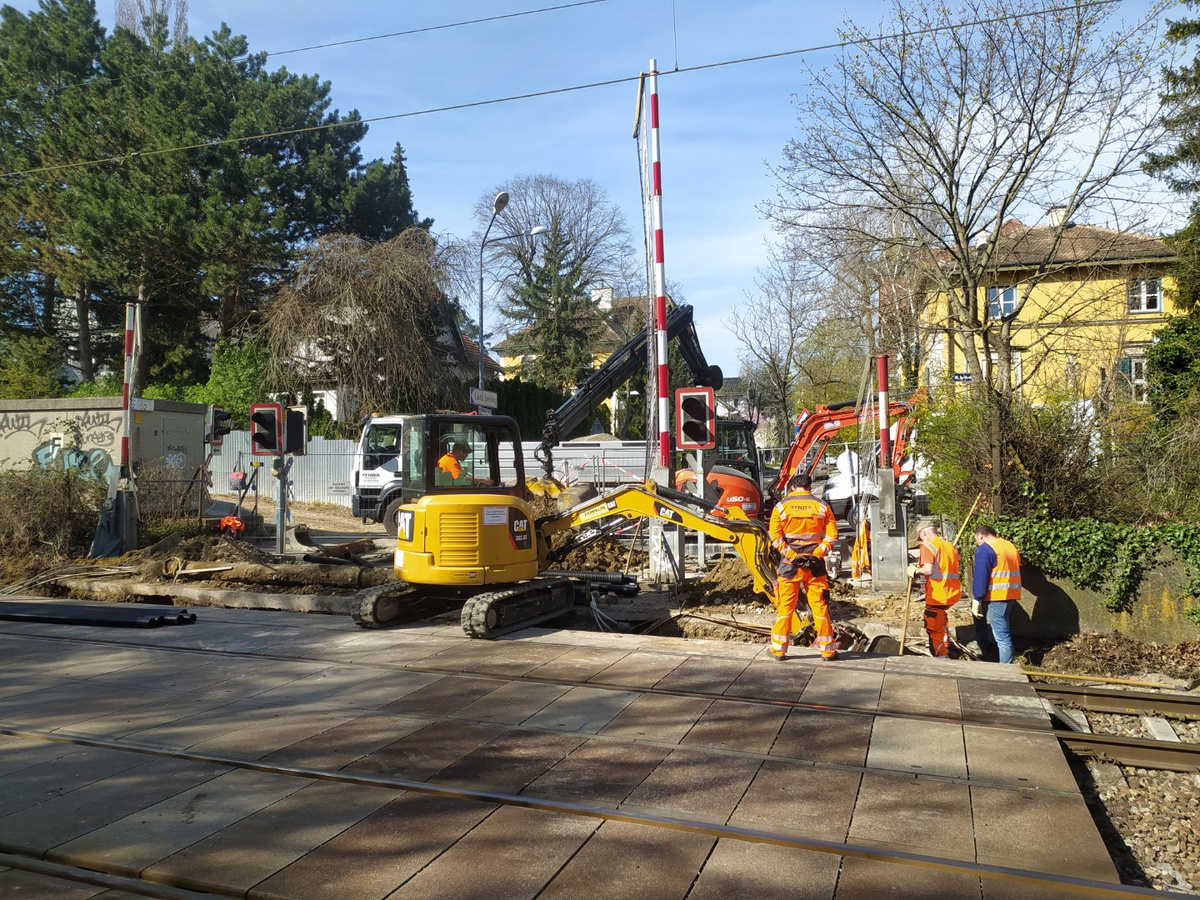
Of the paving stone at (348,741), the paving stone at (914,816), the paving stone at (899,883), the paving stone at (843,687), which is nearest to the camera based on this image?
the paving stone at (899,883)

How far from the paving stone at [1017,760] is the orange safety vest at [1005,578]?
3288mm

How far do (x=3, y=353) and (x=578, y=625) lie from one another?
32.5 metres

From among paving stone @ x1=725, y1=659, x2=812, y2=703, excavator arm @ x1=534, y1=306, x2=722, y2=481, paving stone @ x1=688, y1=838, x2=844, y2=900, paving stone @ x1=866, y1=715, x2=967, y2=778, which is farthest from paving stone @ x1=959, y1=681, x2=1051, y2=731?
excavator arm @ x1=534, y1=306, x2=722, y2=481

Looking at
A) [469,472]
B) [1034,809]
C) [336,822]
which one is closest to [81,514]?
[469,472]

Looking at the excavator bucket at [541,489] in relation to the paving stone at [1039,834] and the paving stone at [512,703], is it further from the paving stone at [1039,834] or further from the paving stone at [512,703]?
the paving stone at [1039,834]

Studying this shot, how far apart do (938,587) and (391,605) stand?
231 inches

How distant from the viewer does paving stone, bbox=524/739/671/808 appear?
544 cm

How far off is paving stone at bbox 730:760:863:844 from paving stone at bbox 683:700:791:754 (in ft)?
1.25

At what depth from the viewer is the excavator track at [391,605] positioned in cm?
1012

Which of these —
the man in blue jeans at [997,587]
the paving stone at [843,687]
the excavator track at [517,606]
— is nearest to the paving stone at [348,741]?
A: the excavator track at [517,606]

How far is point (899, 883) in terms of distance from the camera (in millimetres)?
4297

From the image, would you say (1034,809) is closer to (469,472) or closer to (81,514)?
(469,472)

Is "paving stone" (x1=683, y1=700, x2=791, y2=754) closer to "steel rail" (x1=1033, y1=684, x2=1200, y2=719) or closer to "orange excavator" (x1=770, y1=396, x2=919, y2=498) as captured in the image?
"steel rail" (x1=1033, y1=684, x2=1200, y2=719)

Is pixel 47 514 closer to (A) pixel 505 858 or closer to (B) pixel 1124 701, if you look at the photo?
(A) pixel 505 858
